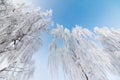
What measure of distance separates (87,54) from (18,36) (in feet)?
8.07

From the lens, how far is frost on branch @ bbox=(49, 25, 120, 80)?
429 cm

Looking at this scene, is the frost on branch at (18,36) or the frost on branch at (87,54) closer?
the frost on branch at (18,36)

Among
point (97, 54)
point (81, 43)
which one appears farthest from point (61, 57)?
point (97, 54)

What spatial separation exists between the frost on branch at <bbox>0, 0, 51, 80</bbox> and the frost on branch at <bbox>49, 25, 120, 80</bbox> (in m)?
1.01

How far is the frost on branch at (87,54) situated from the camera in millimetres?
4293

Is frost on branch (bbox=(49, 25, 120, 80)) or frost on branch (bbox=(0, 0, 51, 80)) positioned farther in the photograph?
frost on branch (bbox=(49, 25, 120, 80))

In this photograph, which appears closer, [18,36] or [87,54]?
[18,36]

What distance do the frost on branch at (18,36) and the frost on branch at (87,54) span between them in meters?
1.01

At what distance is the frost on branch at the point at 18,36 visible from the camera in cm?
328

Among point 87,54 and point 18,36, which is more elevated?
point 87,54

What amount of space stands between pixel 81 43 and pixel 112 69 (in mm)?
1449

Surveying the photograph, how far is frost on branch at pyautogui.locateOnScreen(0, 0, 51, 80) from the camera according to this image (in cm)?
328

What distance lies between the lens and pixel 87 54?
15.6 ft

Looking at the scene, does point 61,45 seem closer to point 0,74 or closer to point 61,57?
point 61,57
